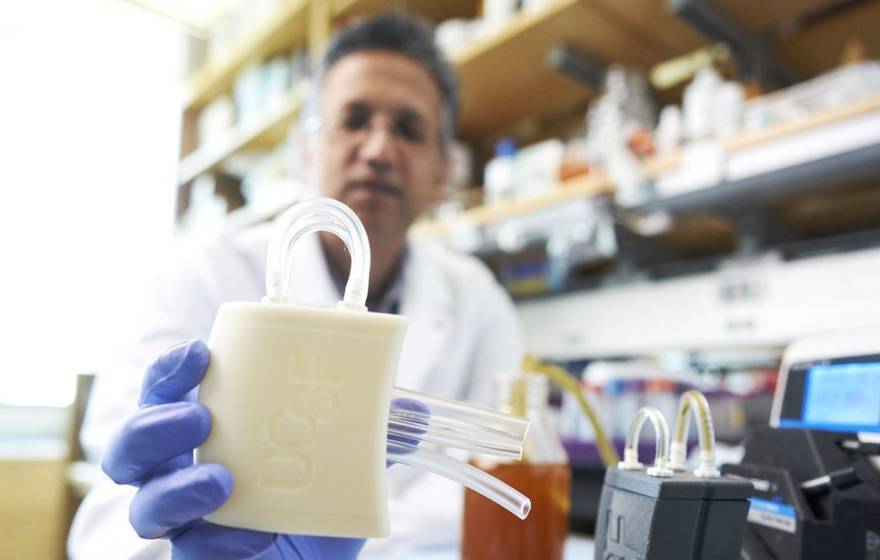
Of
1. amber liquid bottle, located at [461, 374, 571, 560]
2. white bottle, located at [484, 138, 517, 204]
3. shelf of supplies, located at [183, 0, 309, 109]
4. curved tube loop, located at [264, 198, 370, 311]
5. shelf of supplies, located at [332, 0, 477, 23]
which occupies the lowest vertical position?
amber liquid bottle, located at [461, 374, 571, 560]

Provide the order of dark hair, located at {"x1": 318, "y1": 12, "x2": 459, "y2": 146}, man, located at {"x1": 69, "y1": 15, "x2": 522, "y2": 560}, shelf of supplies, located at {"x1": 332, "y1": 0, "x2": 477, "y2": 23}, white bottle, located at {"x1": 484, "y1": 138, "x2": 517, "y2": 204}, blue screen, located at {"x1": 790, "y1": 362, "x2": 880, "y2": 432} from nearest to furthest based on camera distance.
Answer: blue screen, located at {"x1": 790, "y1": 362, "x2": 880, "y2": 432}, man, located at {"x1": 69, "y1": 15, "x2": 522, "y2": 560}, dark hair, located at {"x1": 318, "y1": 12, "x2": 459, "y2": 146}, white bottle, located at {"x1": 484, "y1": 138, "x2": 517, "y2": 204}, shelf of supplies, located at {"x1": 332, "y1": 0, "x2": 477, "y2": 23}

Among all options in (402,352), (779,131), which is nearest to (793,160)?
(779,131)

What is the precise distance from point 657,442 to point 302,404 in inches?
8.2

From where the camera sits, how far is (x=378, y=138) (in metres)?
1.08

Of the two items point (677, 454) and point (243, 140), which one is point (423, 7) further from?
point (677, 454)

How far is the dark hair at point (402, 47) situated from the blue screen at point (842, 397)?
0.87 metres

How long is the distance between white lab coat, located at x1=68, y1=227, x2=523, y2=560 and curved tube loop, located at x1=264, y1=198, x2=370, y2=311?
0.30 ft

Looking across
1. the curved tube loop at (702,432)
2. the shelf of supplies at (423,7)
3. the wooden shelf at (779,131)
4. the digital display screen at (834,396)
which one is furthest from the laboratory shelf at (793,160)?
the shelf of supplies at (423,7)

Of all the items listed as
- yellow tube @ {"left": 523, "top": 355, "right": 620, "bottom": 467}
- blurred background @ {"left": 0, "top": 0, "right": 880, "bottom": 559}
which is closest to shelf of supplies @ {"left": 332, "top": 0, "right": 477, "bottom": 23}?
blurred background @ {"left": 0, "top": 0, "right": 880, "bottom": 559}

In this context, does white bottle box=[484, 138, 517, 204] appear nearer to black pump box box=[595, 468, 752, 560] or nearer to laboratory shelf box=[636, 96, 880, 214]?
laboratory shelf box=[636, 96, 880, 214]

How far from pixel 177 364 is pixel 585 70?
142 centimetres

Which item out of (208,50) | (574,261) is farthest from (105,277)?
(574,261)

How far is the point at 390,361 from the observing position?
1.07 ft

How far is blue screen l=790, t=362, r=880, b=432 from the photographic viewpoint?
0.44m
